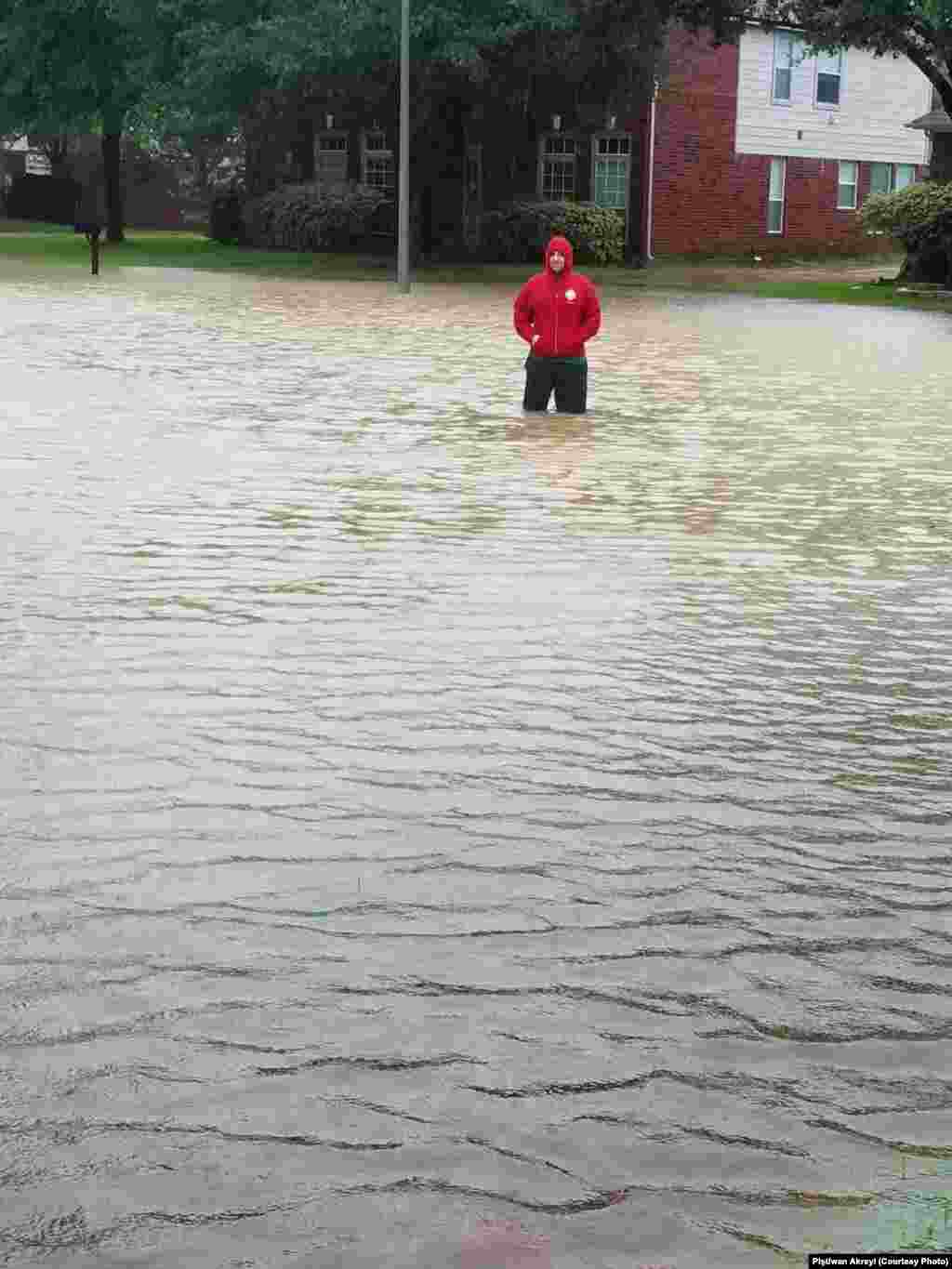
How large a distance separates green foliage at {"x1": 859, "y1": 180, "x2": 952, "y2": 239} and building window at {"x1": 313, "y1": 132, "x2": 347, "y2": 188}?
811 inches

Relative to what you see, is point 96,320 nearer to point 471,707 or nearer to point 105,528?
point 105,528

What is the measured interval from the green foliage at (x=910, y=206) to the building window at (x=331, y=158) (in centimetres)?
2060

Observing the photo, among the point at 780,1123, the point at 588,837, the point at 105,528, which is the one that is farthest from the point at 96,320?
the point at 780,1123

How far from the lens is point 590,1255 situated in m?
3.41

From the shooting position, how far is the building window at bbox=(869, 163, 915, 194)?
59.2 m

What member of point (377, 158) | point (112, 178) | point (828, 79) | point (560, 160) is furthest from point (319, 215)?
point (828, 79)

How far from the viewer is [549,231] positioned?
50656mm

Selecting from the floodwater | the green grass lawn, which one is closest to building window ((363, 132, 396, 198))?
the green grass lawn

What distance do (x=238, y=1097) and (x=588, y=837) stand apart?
1.91 meters

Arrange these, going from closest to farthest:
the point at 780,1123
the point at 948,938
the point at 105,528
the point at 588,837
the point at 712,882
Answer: the point at 780,1123 → the point at 948,938 → the point at 712,882 → the point at 588,837 → the point at 105,528

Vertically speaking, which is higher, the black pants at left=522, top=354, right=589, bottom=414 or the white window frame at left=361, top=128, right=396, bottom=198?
the white window frame at left=361, top=128, right=396, bottom=198

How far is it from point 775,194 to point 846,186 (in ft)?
10.4

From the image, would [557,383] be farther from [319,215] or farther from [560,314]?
[319,215]

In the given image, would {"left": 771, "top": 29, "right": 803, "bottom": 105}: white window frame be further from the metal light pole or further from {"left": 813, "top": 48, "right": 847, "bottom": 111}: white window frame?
the metal light pole
